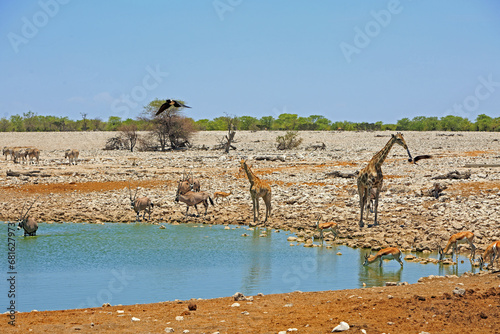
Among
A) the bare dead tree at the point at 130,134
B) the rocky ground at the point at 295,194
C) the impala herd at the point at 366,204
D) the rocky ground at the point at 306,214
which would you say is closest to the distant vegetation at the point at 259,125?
the bare dead tree at the point at 130,134

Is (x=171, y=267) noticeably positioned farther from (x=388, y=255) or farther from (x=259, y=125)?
(x=259, y=125)

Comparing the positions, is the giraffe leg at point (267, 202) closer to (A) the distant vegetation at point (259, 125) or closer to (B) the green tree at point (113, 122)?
(A) the distant vegetation at point (259, 125)

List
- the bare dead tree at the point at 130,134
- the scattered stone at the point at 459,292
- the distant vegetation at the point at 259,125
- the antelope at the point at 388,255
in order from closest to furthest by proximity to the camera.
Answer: the scattered stone at the point at 459,292 < the antelope at the point at 388,255 < the bare dead tree at the point at 130,134 < the distant vegetation at the point at 259,125

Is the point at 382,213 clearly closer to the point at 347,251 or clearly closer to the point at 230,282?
the point at 347,251

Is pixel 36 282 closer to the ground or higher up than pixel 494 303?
closer to the ground

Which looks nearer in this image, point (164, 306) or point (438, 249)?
point (164, 306)

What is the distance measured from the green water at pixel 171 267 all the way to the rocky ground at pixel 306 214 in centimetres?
144

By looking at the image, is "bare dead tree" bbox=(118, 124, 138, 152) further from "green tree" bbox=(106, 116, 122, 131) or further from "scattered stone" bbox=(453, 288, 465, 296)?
"scattered stone" bbox=(453, 288, 465, 296)

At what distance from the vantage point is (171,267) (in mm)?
13750

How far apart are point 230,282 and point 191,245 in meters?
4.00

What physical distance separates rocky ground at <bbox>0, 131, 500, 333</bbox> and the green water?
1442 mm

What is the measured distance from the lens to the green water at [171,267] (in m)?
11.6

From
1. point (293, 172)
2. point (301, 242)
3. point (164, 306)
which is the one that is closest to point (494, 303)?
point (164, 306)

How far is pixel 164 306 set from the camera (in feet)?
31.0
